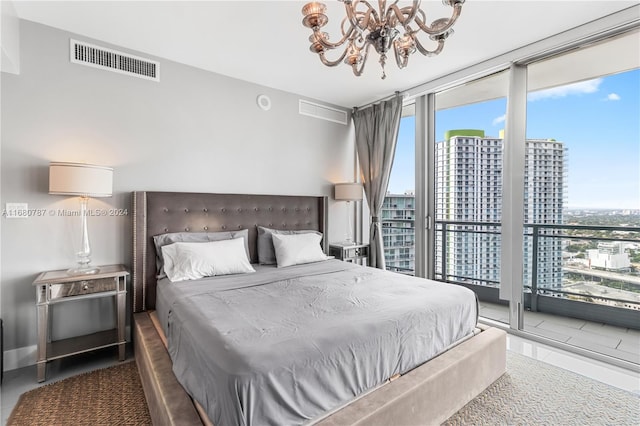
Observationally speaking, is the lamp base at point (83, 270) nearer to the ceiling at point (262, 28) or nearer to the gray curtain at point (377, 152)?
the ceiling at point (262, 28)

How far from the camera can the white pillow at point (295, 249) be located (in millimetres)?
3295

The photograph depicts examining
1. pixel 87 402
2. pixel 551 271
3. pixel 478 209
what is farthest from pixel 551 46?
pixel 87 402

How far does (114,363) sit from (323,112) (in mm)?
3774

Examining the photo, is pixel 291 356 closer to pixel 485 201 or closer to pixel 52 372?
pixel 52 372

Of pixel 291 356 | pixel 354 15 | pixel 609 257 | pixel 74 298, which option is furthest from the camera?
pixel 609 257

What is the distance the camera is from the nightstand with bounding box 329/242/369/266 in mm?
4180

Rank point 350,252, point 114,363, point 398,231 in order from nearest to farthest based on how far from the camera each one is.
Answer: point 114,363 → point 350,252 → point 398,231

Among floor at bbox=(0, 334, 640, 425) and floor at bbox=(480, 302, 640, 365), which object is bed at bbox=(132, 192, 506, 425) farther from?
floor at bbox=(480, 302, 640, 365)

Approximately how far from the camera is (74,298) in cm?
236

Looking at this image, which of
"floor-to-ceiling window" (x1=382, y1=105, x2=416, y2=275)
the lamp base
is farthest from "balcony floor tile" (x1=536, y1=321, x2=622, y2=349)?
the lamp base

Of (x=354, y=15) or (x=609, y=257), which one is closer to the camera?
(x=354, y=15)

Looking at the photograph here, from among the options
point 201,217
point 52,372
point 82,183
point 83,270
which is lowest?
point 52,372

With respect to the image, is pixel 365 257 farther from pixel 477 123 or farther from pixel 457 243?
pixel 477 123

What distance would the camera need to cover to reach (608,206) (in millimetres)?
2939
